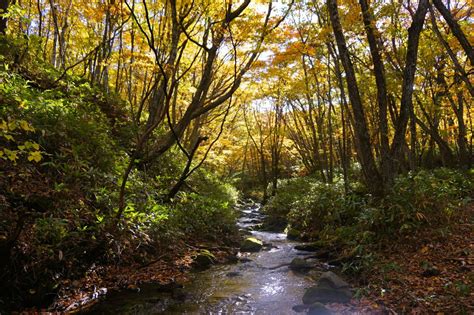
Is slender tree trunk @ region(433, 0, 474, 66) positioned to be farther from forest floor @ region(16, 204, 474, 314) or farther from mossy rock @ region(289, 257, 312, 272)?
mossy rock @ region(289, 257, 312, 272)

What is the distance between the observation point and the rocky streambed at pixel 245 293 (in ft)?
16.2

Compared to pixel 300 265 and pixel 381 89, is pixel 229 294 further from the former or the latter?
pixel 381 89

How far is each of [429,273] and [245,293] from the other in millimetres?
3235

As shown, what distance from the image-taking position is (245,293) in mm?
5852

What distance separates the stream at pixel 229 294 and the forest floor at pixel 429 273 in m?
1.52

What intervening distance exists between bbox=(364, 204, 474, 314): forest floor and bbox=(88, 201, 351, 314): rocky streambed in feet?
2.42

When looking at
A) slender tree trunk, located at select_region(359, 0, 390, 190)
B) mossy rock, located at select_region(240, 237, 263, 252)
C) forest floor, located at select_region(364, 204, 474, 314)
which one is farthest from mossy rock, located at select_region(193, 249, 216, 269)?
slender tree trunk, located at select_region(359, 0, 390, 190)

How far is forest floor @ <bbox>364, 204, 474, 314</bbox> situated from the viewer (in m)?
4.23

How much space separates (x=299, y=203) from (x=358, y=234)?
18.2 ft

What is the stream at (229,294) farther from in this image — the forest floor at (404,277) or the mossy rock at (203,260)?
the forest floor at (404,277)

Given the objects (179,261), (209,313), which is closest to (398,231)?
(209,313)

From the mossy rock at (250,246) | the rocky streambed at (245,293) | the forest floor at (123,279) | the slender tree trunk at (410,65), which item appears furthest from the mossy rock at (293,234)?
the slender tree trunk at (410,65)

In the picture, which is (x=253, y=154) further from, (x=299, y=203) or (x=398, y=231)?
(x=398, y=231)

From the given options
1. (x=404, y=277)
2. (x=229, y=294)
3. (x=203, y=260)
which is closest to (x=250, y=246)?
(x=203, y=260)
